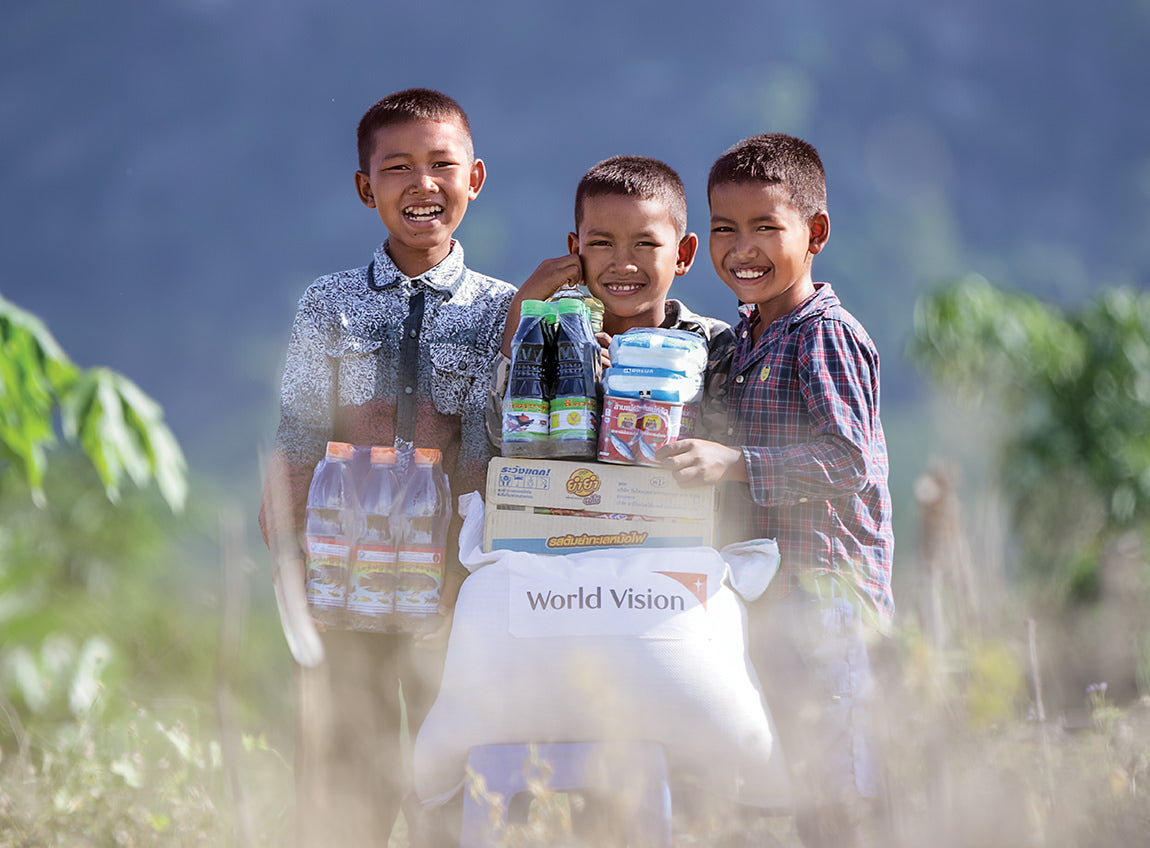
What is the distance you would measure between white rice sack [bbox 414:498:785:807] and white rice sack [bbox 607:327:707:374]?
1.24 feet

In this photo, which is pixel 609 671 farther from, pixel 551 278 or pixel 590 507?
pixel 551 278

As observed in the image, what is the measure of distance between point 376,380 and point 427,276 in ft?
0.95

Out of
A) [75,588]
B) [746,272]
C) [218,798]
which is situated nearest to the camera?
[746,272]

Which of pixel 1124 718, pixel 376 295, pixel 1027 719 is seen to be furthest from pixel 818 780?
pixel 376 295

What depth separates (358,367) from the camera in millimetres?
2701

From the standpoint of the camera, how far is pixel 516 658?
2.14 metres

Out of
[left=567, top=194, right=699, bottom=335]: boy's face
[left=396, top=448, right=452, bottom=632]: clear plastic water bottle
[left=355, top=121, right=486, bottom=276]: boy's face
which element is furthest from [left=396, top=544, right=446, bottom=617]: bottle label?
[left=355, top=121, right=486, bottom=276]: boy's face

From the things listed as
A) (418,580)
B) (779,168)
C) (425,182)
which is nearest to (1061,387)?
(779,168)

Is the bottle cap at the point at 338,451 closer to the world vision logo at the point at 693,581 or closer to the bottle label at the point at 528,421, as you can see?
the bottle label at the point at 528,421

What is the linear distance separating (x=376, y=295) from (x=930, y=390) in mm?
1433

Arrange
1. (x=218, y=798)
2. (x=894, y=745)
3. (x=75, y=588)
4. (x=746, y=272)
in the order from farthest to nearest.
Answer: (x=75, y=588) < (x=218, y=798) < (x=746, y=272) < (x=894, y=745)

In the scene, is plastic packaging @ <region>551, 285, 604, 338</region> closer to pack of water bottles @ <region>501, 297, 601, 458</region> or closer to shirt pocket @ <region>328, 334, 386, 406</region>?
pack of water bottles @ <region>501, 297, 601, 458</region>

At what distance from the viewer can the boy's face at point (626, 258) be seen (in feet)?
8.44

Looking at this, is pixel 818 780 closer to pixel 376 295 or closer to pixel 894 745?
pixel 894 745
